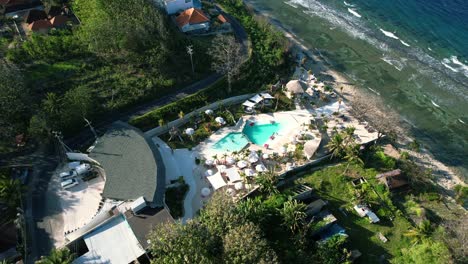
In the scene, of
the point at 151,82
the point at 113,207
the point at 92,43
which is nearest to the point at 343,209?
the point at 113,207

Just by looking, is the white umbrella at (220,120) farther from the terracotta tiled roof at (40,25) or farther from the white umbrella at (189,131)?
the terracotta tiled roof at (40,25)

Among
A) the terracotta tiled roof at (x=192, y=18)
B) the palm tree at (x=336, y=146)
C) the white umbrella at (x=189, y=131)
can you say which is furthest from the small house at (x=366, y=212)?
the terracotta tiled roof at (x=192, y=18)

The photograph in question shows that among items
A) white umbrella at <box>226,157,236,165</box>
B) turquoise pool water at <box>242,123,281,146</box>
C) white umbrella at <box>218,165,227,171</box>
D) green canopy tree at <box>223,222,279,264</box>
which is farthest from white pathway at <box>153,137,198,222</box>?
green canopy tree at <box>223,222,279,264</box>

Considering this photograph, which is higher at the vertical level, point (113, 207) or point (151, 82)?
point (151, 82)

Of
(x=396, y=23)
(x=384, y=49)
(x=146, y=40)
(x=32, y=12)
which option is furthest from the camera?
(x=396, y=23)

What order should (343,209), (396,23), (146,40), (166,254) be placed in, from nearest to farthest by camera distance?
(166,254) → (343,209) → (146,40) → (396,23)

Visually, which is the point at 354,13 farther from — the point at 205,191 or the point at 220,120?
the point at 205,191

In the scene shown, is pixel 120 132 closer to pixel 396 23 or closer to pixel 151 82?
pixel 151 82
